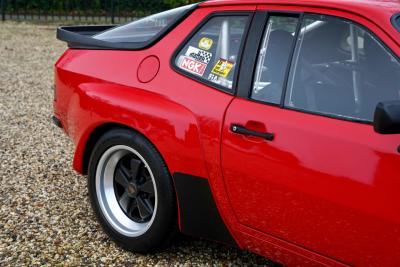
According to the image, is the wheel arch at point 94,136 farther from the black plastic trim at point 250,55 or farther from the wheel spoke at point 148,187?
the black plastic trim at point 250,55

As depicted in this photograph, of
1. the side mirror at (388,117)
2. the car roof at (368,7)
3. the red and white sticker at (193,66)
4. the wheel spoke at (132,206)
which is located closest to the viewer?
the side mirror at (388,117)

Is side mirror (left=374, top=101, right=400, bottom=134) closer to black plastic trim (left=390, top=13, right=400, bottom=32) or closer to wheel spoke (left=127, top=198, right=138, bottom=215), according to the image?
black plastic trim (left=390, top=13, right=400, bottom=32)

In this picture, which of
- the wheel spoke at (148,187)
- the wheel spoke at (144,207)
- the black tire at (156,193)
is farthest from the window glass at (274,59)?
the wheel spoke at (144,207)

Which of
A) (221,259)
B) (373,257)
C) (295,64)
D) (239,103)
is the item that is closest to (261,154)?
(239,103)

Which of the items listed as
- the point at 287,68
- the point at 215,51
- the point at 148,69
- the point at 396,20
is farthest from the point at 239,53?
the point at 396,20

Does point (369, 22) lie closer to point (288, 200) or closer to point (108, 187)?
point (288, 200)

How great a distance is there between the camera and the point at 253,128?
2.51 meters

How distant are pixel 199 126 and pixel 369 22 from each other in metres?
0.95

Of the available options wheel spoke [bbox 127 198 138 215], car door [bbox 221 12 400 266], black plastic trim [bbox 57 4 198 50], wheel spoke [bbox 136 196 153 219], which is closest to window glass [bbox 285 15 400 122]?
car door [bbox 221 12 400 266]

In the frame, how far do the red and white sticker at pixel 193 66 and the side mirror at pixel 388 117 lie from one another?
108cm

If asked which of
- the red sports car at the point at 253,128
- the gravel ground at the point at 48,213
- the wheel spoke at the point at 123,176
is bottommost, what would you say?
the gravel ground at the point at 48,213

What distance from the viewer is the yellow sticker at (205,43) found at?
287 cm

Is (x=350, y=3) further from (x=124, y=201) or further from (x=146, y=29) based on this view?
(x=124, y=201)

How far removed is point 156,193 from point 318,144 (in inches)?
41.3
